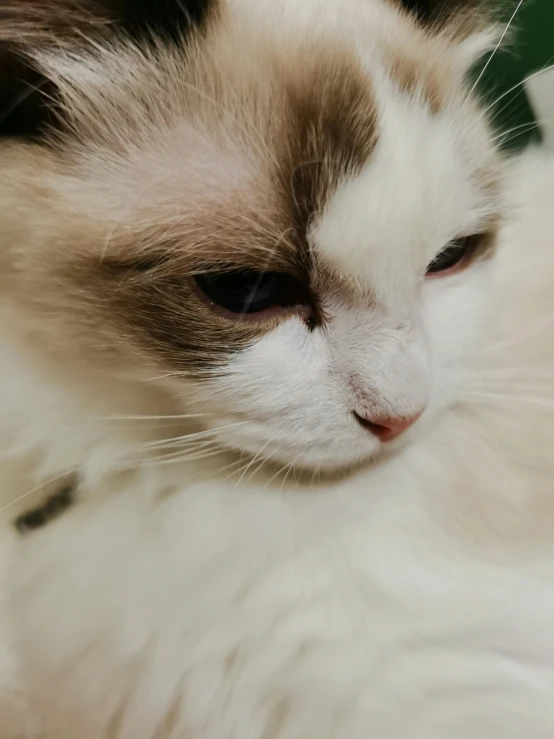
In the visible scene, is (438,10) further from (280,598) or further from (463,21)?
(280,598)

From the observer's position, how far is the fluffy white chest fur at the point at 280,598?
2.30 feet

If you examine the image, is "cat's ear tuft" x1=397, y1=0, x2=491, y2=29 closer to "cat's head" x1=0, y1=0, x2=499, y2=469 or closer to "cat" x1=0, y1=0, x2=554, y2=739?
"cat" x1=0, y1=0, x2=554, y2=739

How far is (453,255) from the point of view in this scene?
0.82 metres

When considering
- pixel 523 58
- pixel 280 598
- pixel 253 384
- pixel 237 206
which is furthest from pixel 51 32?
pixel 523 58

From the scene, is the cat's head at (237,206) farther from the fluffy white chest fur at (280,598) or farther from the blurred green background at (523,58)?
the blurred green background at (523,58)

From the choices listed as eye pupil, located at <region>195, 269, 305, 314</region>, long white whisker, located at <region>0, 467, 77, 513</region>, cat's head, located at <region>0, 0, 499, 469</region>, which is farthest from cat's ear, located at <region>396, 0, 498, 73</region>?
long white whisker, located at <region>0, 467, 77, 513</region>

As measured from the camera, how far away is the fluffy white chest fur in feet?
2.30

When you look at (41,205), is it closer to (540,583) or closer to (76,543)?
(76,543)

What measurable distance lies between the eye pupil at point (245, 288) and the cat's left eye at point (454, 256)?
22 cm

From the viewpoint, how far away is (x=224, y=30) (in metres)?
0.68

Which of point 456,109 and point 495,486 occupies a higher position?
point 456,109

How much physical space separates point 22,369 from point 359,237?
44 centimetres

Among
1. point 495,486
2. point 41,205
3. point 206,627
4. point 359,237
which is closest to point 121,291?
point 41,205

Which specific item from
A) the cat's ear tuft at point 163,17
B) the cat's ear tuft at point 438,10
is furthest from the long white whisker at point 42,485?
the cat's ear tuft at point 438,10
